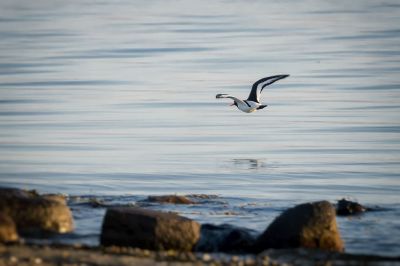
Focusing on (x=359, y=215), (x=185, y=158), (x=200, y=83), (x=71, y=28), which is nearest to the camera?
(x=359, y=215)

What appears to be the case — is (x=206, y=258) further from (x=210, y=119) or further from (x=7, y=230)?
(x=210, y=119)

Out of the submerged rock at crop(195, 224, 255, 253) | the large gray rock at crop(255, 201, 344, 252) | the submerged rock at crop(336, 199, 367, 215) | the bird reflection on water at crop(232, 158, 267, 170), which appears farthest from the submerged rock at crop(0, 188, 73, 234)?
the bird reflection on water at crop(232, 158, 267, 170)

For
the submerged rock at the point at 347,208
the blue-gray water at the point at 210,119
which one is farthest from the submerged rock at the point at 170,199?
the submerged rock at the point at 347,208

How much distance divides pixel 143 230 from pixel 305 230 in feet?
4.90

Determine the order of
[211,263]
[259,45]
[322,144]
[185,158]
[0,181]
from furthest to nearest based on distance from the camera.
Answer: [259,45] < [322,144] < [185,158] < [0,181] < [211,263]

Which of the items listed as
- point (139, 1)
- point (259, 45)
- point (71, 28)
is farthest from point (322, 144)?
point (139, 1)

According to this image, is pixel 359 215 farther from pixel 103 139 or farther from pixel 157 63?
pixel 157 63

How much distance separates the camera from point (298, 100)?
25312 millimetres

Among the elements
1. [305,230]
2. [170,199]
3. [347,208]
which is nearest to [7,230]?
[305,230]

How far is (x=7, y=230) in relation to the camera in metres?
9.90

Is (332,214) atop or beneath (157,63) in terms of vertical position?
beneath

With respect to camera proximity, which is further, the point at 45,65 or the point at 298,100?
the point at 45,65

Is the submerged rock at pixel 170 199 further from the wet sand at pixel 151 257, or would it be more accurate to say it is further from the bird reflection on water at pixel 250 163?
the bird reflection on water at pixel 250 163

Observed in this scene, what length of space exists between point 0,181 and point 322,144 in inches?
245
